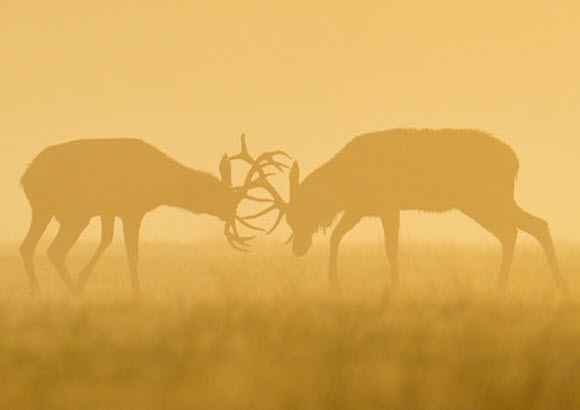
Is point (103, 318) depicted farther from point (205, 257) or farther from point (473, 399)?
point (205, 257)

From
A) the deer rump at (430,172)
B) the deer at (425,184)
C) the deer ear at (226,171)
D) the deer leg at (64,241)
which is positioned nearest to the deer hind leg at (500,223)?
the deer at (425,184)

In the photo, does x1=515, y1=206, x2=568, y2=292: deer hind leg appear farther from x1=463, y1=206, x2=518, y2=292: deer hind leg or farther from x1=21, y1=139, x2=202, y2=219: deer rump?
x1=21, y1=139, x2=202, y2=219: deer rump

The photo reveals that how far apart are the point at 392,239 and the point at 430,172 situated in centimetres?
127

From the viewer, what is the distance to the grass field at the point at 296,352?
5.29m

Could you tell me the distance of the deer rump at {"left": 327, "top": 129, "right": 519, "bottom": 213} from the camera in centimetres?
1397

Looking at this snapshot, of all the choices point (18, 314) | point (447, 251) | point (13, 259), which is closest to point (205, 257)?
point (13, 259)

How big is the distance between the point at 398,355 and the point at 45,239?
21.0 metres

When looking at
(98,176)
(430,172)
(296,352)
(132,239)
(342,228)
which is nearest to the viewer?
(296,352)

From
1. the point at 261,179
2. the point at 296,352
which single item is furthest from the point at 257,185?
the point at 296,352

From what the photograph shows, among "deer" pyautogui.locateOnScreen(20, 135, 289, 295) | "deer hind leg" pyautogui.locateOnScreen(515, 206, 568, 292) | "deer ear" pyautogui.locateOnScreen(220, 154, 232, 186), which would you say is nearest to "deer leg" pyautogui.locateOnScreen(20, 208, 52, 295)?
"deer" pyautogui.locateOnScreen(20, 135, 289, 295)

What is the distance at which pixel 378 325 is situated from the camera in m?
7.84

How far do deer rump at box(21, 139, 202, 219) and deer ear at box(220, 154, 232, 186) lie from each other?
656mm

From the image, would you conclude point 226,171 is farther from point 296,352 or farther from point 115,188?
point 296,352

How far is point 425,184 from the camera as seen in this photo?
14.0 m
